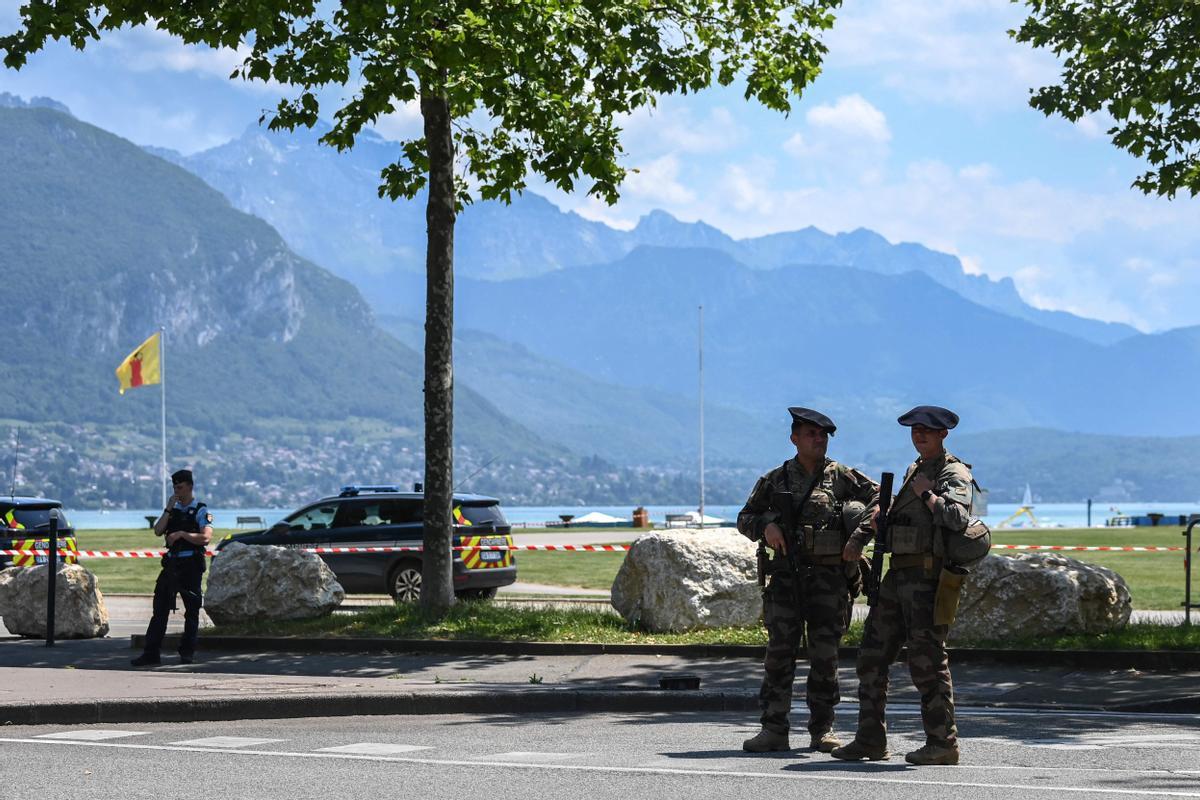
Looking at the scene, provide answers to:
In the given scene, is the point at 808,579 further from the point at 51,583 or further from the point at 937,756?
the point at 51,583

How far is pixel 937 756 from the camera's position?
9211 mm

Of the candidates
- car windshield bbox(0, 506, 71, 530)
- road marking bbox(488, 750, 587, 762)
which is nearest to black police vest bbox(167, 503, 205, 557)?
road marking bbox(488, 750, 587, 762)

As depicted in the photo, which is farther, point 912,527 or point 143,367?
point 143,367

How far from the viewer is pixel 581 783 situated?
28.5 ft

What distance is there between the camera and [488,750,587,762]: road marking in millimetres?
9633

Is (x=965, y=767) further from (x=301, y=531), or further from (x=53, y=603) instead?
(x=301, y=531)

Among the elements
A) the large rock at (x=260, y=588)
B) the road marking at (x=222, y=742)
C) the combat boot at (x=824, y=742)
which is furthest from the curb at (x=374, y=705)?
the large rock at (x=260, y=588)

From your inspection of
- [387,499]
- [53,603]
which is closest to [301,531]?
[387,499]

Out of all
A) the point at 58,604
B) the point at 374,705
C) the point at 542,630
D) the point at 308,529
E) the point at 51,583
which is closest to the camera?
the point at 374,705

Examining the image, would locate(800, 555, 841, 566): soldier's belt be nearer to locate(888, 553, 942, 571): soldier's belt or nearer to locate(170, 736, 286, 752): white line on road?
locate(888, 553, 942, 571): soldier's belt

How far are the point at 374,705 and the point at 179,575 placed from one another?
4.20 meters

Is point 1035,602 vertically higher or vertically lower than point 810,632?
lower

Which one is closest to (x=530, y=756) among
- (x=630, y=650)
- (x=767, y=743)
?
(x=767, y=743)

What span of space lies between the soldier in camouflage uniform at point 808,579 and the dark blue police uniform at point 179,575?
7.20 m
